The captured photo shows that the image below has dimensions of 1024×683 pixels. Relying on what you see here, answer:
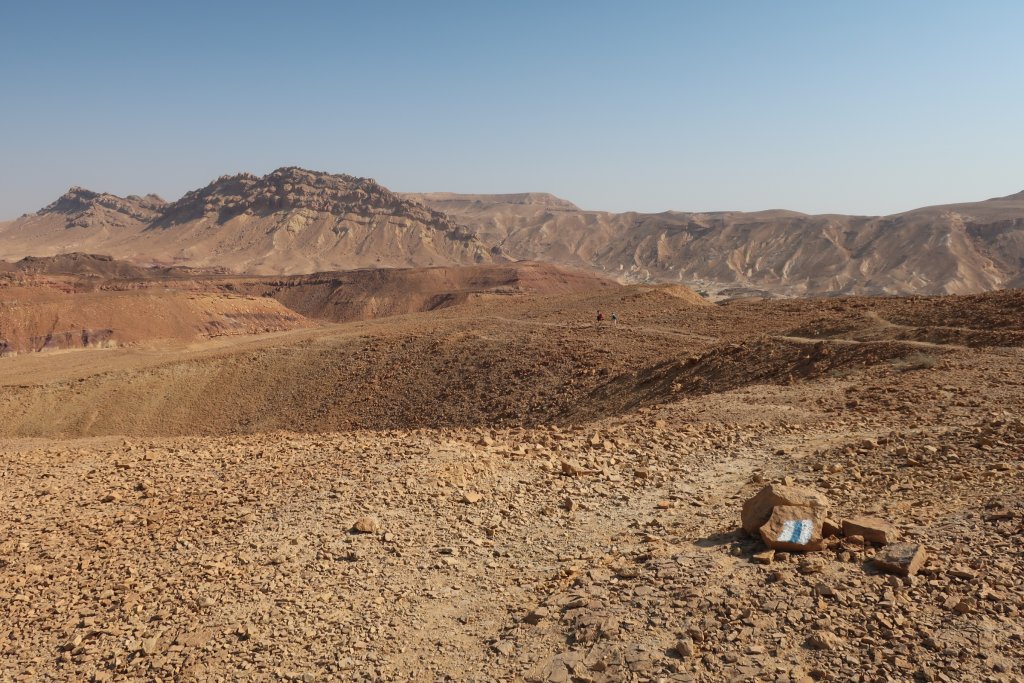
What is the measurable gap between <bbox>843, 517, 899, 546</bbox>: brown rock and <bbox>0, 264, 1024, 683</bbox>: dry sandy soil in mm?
159

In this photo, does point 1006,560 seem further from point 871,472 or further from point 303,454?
point 303,454

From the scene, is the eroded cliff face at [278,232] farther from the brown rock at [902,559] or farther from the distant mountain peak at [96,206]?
the brown rock at [902,559]

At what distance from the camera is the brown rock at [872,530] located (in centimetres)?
571

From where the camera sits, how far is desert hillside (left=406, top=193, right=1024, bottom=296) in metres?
83.1

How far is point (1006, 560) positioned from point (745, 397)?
28.2 feet

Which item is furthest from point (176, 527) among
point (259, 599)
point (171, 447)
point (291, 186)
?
point (291, 186)

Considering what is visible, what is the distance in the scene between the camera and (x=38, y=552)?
22.9ft

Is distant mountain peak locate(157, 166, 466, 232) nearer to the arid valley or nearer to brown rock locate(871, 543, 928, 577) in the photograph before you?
the arid valley

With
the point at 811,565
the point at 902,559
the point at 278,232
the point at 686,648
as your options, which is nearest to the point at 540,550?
the point at 686,648

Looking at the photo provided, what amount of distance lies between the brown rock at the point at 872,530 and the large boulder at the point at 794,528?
9.6 inches

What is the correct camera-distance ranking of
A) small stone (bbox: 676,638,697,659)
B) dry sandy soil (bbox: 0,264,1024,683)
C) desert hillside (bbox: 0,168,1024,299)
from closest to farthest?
small stone (bbox: 676,638,697,659) < dry sandy soil (bbox: 0,264,1024,683) < desert hillside (bbox: 0,168,1024,299)

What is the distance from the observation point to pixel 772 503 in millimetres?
6145

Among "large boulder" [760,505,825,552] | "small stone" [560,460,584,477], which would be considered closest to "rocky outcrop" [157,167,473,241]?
"small stone" [560,460,584,477]

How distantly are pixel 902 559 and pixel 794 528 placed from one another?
0.84m
